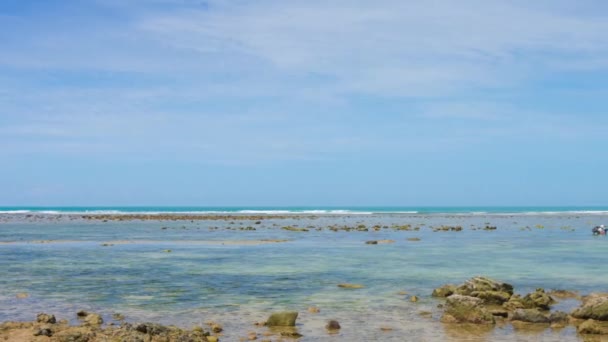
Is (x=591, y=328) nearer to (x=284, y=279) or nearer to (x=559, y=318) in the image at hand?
(x=559, y=318)

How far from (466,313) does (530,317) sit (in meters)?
1.82

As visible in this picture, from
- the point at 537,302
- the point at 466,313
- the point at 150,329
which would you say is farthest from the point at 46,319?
the point at 537,302

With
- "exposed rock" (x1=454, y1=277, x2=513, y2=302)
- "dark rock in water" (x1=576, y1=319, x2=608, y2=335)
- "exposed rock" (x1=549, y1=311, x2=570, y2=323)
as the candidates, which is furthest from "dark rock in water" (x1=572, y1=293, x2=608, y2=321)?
"exposed rock" (x1=454, y1=277, x2=513, y2=302)

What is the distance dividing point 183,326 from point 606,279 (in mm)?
19561

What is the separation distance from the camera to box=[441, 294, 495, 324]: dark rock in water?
18438 millimetres

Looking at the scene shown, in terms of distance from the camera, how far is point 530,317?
1836cm

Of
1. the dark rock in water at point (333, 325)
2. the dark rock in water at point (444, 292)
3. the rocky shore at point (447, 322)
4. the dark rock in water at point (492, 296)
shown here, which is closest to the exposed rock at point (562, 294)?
the rocky shore at point (447, 322)

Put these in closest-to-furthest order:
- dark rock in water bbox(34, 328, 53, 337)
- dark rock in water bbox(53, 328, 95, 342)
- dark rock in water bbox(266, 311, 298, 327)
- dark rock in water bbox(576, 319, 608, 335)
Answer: dark rock in water bbox(53, 328, 95, 342), dark rock in water bbox(34, 328, 53, 337), dark rock in water bbox(576, 319, 608, 335), dark rock in water bbox(266, 311, 298, 327)

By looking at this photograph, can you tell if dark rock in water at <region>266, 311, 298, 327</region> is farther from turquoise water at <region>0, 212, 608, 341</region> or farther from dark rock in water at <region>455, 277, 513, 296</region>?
dark rock in water at <region>455, 277, 513, 296</region>

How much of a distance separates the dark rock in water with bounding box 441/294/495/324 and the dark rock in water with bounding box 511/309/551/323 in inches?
30.1

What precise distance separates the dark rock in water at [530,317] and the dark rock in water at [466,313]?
763 mm

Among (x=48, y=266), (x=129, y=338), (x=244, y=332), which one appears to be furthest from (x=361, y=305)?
(x=48, y=266)

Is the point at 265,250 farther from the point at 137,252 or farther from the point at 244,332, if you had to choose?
the point at 244,332

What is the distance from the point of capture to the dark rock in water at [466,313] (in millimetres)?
18438
